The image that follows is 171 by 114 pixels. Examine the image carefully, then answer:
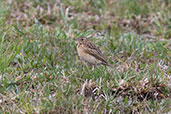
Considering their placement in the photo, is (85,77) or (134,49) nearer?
(85,77)

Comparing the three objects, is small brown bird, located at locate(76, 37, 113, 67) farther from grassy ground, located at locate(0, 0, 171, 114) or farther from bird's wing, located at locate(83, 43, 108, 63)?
grassy ground, located at locate(0, 0, 171, 114)

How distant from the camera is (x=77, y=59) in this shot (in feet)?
26.3

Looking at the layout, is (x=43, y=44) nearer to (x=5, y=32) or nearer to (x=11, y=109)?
(x=5, y=32)

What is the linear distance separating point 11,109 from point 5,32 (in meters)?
2.98

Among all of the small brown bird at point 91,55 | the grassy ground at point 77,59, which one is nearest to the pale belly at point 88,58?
the small brown bird at point 91,55

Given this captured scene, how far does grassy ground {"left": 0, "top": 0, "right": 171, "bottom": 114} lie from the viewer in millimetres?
6074

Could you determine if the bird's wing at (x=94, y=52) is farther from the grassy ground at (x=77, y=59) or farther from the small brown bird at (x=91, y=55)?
the grassy ground at (x=77, y=59)

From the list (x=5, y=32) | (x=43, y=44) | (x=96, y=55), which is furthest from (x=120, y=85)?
(x=5, y=32)

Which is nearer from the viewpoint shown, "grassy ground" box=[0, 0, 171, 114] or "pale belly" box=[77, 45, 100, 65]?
"grassy ground" box=[0, 0, 171, 114]

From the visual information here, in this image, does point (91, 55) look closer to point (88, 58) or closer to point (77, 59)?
point (88, 58)

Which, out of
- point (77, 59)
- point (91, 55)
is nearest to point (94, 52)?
point (91, 55)

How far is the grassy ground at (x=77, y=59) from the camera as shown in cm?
607

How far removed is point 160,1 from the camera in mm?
10984

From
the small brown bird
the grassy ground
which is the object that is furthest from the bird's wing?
the grassy ground
